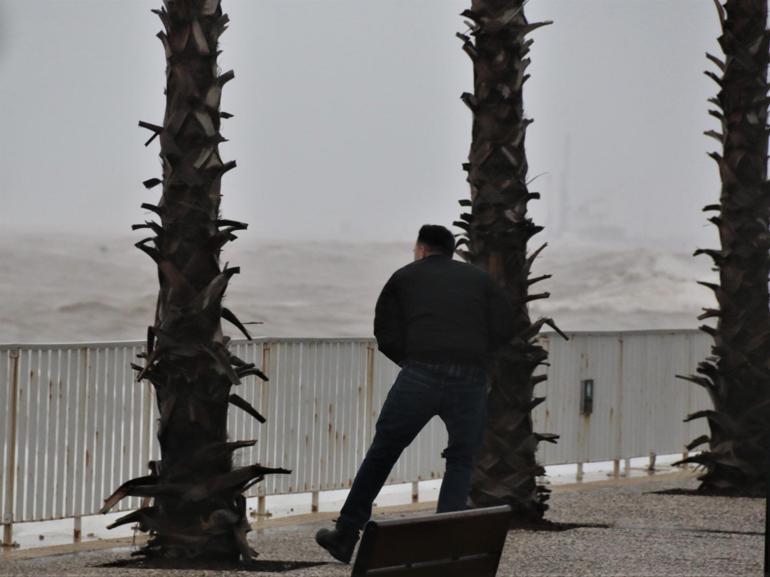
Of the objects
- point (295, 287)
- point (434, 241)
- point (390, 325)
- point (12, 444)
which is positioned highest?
point (295, 287)

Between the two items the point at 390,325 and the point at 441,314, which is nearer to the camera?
the point at 441,314

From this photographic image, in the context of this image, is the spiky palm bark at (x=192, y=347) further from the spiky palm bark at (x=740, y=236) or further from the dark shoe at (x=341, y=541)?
the spiky palm bark at (x=740, y=236)

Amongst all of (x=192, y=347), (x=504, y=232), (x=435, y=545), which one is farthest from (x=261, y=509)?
(x=435, y=545)

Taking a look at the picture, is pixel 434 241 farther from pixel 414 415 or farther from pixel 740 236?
pixel 740 236

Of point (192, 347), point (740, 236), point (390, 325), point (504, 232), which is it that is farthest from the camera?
point (740, 236)

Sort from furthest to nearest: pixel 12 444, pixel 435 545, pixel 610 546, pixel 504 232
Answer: pixel 504 232 → pixel 12 444 → pixel 610 546 → pixel 435 545

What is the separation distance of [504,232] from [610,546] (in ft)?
7.33

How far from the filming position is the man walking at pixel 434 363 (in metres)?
7.83

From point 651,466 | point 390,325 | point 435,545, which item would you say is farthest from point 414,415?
point 651,466

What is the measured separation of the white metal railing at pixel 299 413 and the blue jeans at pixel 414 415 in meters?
2.81

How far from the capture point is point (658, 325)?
212ft

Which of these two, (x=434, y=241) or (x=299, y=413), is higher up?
(x=434, y=241)

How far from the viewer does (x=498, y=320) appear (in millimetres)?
7988

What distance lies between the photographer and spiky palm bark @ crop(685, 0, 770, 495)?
1299 centimetres
